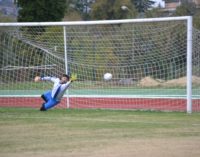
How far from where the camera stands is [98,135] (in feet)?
38.7

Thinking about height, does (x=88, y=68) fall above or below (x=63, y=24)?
below

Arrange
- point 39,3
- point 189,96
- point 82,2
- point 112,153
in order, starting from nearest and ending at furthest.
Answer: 1. point 112,153
2. point 189,96
3. point 39,3
4. point 82,2

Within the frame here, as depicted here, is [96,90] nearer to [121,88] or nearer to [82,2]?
[121,88]

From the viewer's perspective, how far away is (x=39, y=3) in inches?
1645

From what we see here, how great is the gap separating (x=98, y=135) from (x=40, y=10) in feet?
102

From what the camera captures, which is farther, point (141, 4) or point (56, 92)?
point (141, 4)

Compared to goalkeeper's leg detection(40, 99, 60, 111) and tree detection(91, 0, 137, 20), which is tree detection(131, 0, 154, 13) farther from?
goalkeeper's leg detection(40, 99, 60, 111)

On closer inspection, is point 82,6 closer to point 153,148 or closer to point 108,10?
point 108,10

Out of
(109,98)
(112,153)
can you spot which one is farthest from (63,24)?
(112,153)

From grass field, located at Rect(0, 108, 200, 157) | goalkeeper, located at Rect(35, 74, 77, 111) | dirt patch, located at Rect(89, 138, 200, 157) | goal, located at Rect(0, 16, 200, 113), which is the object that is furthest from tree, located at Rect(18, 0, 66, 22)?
dirt patch, located at Rect(89, 138, 200, 157)

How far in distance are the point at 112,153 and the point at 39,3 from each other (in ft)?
108

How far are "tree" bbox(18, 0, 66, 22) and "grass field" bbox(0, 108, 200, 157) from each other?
2580cm

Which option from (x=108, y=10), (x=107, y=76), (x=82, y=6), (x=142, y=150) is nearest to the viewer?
(x=142, y=150)

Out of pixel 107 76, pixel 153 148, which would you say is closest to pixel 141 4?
pixel 107 76
